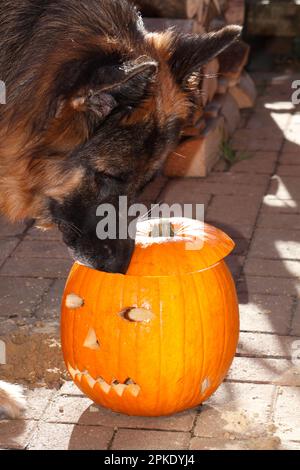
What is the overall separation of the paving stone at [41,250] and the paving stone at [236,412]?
1.55m

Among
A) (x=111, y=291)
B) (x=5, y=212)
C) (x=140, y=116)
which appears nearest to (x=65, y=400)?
(x=111, y=291)

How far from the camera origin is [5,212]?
12.3 feet

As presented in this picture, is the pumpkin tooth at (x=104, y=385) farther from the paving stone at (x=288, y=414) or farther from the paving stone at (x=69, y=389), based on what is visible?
the paving stone at (x=288, y=414)

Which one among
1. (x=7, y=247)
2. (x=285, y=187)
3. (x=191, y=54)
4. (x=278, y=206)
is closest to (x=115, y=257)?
(x=191, y=54)

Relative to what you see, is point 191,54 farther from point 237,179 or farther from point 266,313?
point 237,179

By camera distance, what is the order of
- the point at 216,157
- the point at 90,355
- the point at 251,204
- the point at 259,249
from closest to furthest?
the point at 90,355 < the point at 259,249 < the point at 251,204 < the point at 216,157

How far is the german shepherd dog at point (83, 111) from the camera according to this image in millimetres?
3133

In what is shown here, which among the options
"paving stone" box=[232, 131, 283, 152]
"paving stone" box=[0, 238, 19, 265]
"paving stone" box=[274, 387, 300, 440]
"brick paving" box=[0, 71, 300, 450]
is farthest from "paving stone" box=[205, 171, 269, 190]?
"paving stone" box=[274, 387, 300, 440]

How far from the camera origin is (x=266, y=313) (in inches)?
169

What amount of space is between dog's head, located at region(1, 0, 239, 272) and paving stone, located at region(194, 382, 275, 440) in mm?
673

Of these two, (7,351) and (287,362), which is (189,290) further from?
(7,351)

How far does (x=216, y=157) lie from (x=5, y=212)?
275 cm

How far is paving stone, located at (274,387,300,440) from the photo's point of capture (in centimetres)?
338

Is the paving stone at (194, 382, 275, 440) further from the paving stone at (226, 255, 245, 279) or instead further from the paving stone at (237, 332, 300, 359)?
the paving stone at (226, 255, 245, 279)
